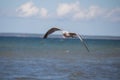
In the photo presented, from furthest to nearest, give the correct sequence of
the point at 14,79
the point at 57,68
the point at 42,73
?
the point at 57,68 < the point at 42,73 < the point at 14,79

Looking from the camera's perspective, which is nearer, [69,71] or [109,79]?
[109,79]

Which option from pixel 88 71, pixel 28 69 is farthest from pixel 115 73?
pixel 28 69

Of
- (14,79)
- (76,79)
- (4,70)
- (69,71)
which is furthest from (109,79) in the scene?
(4,70)

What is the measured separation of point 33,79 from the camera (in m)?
25.7

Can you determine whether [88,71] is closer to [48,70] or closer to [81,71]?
[81,71]

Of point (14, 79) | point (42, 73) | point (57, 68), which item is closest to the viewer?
point (14, 79)

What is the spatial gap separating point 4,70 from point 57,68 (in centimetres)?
407

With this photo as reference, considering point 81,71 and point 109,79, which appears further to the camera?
point 81,71

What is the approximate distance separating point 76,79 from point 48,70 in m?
4.15

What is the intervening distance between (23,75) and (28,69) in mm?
3069

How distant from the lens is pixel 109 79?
26.5m

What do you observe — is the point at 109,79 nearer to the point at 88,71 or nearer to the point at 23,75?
the point at 88,71

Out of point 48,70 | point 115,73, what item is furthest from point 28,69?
point 115,73

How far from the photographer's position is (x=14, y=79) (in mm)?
25609
